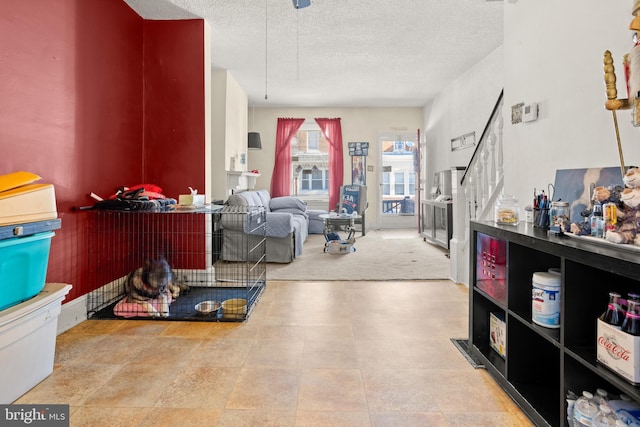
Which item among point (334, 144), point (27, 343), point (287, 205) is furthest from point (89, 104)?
point (334, 144)

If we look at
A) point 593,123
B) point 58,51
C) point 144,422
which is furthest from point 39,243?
point 593,123

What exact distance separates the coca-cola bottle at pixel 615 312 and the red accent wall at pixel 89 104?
2.77 metres

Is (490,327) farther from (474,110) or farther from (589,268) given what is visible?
(474,110)

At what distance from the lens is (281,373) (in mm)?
1918

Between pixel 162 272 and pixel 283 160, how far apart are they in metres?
5.27

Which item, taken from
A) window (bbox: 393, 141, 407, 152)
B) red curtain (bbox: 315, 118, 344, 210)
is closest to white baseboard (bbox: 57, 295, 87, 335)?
red curtain (bbox: 315, 118, 344, 210)

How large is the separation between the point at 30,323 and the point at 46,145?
1.18m

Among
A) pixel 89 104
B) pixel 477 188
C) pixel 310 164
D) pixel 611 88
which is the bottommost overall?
pixel 477 188

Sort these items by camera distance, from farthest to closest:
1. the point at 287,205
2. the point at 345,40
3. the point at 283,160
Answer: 1. the point at 283,160
2. the point at 287,205
3. the point at 345,40

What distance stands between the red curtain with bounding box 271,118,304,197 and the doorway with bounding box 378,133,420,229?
201 cm

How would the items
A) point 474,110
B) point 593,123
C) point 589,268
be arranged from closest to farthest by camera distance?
point 589,268
point 593,123
point 474,110

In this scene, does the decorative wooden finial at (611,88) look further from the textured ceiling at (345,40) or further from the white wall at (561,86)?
the textured ceiling at (345,40)

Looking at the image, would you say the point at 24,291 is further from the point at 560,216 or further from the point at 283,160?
the point at 283,160

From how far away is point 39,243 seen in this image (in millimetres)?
1845
